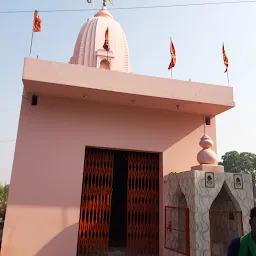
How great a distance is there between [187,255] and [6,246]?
3.86 metres

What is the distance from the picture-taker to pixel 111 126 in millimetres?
6859

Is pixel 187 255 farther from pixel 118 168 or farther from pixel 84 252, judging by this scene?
pixel 118 168

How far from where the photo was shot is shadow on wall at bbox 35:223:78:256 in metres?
5.83

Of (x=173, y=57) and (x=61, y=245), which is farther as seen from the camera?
(x=173, y=57)

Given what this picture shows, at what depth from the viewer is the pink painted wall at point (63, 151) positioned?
587 centimetres

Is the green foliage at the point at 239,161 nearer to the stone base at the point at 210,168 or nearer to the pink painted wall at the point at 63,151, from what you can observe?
the pink painted wall at the point at 63,151

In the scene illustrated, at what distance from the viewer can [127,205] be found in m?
6.84

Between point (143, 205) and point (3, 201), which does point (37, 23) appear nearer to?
point (143, 205)

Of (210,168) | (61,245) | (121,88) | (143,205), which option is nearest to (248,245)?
(210,168)

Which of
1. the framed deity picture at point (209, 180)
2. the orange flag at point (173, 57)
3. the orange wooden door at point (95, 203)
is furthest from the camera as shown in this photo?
the orange flag at point (173, 57)

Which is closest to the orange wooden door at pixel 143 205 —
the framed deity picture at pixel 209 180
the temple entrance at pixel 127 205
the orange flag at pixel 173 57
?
the temple entrance at pixel 127 205

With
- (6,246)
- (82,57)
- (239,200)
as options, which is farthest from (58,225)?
(82,57)

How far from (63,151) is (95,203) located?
1.54 m

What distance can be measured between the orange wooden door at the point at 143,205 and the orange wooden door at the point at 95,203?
60cm
